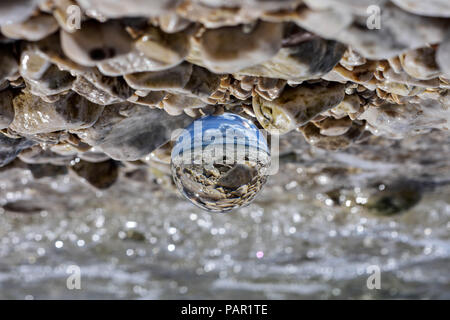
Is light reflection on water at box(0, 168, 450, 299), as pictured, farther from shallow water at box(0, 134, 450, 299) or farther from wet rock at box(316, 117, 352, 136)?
wet rock at box(316, 117, 352, 136)

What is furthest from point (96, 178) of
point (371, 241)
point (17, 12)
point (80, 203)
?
point (371, 241)

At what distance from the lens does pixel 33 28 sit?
2.47 feet

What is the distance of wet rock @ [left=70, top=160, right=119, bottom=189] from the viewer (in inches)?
69.3

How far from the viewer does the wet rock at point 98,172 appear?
1.76 meters

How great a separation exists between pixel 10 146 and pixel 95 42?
2.15ft

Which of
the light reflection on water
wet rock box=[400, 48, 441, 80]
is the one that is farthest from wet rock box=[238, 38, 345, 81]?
the light reflection on water

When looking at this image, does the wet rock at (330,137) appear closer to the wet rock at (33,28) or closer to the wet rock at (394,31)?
the wet rock at (394,31)

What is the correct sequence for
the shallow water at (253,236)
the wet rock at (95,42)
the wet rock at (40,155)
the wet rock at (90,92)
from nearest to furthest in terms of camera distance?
the wet rock at (95,42) → the wet rock at (90,92) → the wet rock at (40,155) → the shallow water at (253,236)

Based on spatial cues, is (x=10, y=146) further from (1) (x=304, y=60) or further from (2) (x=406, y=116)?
(2) (x=406, y=116)

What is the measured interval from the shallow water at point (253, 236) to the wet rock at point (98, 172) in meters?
0.30

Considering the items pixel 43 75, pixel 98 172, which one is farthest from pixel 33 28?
pixel 98 172

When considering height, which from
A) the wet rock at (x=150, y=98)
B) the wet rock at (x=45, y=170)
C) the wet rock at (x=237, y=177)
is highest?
the wet rock at (x=45, y=170)

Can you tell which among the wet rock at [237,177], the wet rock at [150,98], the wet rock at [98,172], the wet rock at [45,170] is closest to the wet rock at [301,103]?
the wet rock at [237,177]
